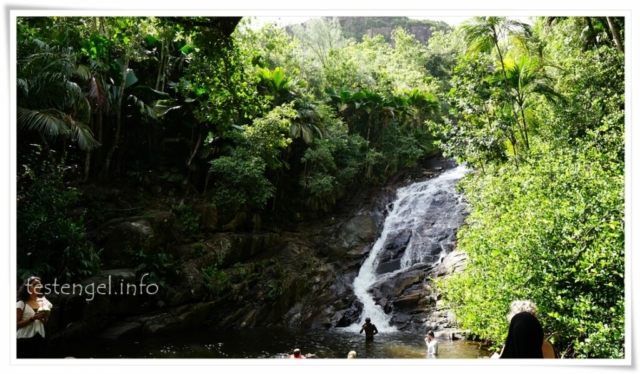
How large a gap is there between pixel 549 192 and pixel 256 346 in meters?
6.22

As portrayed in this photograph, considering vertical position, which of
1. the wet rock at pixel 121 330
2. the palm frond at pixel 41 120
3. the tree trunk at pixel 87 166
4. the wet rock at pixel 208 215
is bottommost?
the wet rock at pixel 121 330

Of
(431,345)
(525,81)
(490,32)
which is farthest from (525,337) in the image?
(490,32)

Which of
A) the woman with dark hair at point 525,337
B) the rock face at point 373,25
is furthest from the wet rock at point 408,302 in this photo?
the rock face at point 373,25

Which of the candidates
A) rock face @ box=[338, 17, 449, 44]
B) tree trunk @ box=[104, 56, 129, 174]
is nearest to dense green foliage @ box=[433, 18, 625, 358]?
tree trunk @ box=[104, 56, 129, 174]

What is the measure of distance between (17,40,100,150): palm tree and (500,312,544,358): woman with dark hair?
314 inches

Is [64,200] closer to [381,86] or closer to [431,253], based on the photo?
[431,253]

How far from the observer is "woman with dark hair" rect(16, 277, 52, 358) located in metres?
4.18

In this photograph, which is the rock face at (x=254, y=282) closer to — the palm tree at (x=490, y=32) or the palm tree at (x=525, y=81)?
the palm tree at (x=525, y=81)

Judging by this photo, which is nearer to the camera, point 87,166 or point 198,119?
point 198,119

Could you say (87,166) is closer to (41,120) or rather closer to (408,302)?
(41,120)

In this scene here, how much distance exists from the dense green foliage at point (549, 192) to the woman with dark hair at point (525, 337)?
1.65 metres

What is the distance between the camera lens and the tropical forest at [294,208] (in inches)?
224

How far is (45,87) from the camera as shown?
8.77 m

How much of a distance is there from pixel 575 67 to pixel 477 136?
2.31 metres
